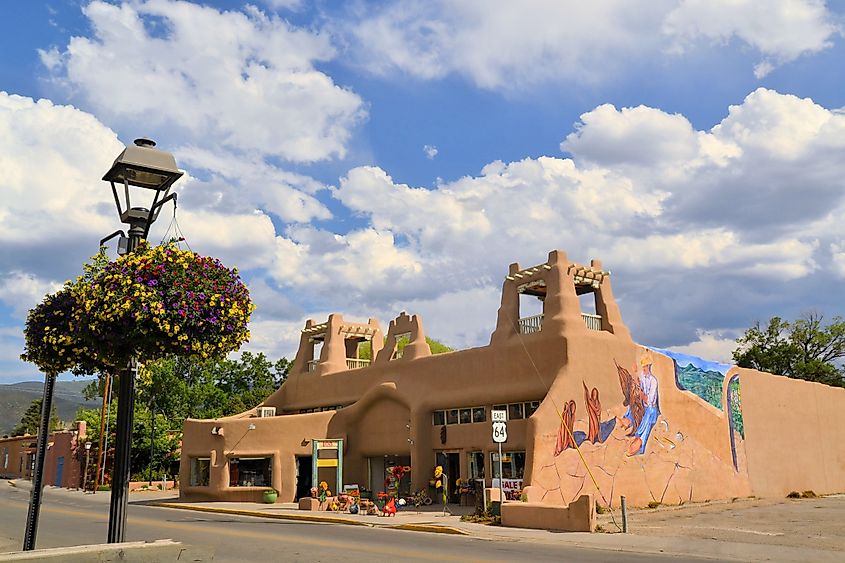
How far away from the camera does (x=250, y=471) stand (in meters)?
32.7

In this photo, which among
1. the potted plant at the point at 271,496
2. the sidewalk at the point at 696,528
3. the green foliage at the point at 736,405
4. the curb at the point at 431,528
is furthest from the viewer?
the green foliage at the point at 736,405

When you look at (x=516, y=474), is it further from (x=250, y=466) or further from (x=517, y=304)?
(x=250, y=466)

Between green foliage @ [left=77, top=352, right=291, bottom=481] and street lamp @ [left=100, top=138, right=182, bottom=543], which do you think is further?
green foliage @ [left=77, top=352, right=291, bottom=481]

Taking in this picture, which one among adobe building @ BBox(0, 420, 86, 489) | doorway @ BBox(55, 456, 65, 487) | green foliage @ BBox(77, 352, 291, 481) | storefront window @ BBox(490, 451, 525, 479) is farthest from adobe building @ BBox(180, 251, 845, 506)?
doorway @ BBox(55, 456, 65, 487)

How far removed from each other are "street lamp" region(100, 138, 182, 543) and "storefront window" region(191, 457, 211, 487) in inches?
1073

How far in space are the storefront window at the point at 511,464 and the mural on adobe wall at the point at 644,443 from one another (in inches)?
86.8

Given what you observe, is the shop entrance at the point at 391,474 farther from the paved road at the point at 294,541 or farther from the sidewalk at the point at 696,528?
the paved road at the point at 294,541

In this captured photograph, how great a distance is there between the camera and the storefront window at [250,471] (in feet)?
106

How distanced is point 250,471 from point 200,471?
11.3ft

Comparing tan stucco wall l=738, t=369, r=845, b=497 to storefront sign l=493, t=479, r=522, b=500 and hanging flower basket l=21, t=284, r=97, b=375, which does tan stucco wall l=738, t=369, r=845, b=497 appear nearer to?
storefront sign l=493, t=479, r=522, b=500

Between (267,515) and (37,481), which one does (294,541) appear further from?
(267,515)

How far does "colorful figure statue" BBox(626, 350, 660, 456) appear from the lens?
2695 cm

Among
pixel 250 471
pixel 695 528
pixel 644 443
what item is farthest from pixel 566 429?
pixel 250 471

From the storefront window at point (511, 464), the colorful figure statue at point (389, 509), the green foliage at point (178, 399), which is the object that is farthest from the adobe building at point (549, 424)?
the green foliage at point (178, 399)
